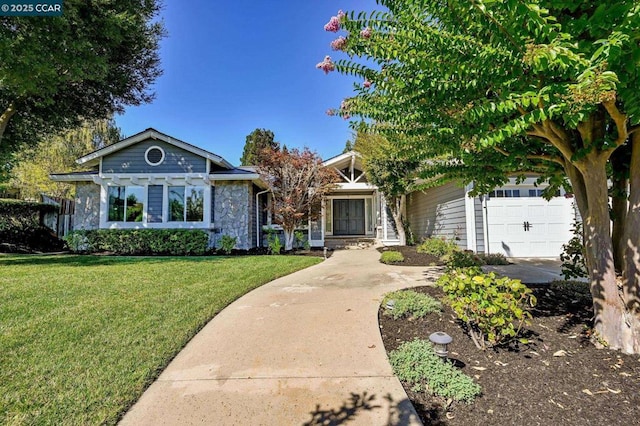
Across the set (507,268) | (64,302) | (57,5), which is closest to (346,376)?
(64,302)

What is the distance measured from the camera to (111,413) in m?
2.31

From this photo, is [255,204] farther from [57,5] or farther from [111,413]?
[111,413]

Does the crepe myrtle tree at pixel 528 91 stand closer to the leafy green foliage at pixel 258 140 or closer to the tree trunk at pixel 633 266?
the tree trunk at pixel 633 266

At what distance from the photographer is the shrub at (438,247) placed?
10023mm

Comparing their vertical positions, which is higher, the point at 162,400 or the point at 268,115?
the point at 268,115

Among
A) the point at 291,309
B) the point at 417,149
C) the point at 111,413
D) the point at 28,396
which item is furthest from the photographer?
the point at 291,309

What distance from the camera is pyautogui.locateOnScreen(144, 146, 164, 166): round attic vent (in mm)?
12461

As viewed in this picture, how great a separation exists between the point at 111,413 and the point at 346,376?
6.35ft

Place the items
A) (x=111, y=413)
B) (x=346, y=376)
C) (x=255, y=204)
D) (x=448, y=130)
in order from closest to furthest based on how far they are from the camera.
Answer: (x=111, y=413) < (x=346, y=376) < (x=448, y=130) < (x=255, y=204)

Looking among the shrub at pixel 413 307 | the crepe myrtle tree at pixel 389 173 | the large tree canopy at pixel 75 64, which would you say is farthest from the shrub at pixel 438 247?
the large tree canopy at pixel 75 64

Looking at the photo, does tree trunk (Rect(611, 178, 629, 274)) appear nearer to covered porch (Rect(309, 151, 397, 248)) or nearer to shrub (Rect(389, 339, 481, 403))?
shrub (Rect(389, 339, 481, 403))

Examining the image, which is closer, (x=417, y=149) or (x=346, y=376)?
(x=346, y=376)

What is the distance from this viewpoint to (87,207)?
12758mm

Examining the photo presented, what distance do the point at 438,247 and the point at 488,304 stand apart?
775 cm
